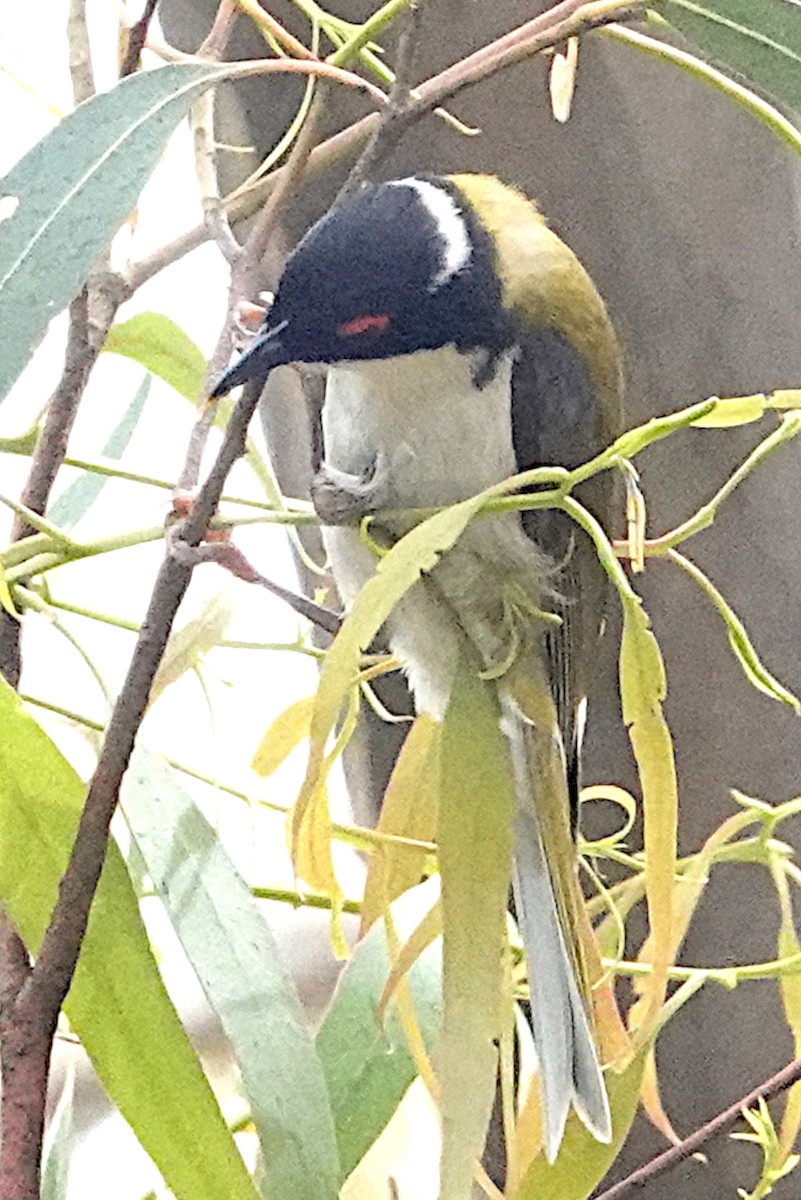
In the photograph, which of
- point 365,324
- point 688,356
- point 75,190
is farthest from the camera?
point 688,356

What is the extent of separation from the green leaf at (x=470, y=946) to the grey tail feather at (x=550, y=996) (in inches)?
2.4

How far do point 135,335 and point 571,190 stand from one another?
34 centimetres

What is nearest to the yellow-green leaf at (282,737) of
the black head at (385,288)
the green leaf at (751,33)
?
the black head at (385,288)

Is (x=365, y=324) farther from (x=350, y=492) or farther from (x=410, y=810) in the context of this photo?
(x=410, y=810)

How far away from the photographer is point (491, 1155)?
0.76m

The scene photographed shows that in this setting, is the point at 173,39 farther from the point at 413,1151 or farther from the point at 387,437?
the point at 413,1151

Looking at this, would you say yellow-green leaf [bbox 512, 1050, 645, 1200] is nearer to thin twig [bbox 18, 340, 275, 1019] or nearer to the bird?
the bird

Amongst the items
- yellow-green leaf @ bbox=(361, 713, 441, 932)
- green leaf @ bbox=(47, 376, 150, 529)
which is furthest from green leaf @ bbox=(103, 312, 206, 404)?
yellow-green leaf @ bbox=(361, 713, 441, 932)

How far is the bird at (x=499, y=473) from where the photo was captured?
42 centimetres

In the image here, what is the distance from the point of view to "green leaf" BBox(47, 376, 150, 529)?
517mm

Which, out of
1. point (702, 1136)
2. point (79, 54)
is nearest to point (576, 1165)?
point (702, 1136)

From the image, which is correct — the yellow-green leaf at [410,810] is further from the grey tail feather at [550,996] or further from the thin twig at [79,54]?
the thin twig at [79,54]

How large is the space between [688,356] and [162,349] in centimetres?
36

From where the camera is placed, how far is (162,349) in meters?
0.48
